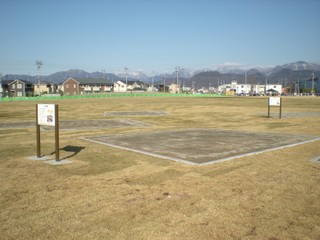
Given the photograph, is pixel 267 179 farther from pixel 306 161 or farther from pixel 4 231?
pixel 4 231

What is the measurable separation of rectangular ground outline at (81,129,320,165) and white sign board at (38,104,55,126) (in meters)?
2.72

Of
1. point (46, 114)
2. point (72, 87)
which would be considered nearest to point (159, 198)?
point (46, 114)

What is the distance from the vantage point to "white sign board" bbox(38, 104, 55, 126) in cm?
913

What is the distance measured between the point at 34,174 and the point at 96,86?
115562 millimetres

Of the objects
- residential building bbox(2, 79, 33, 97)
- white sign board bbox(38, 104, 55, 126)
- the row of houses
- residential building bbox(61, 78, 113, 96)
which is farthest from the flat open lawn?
residential building bbox(61, 78, 113, 96)

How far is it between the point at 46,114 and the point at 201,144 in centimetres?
566

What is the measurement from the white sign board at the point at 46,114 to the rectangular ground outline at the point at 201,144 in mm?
2717

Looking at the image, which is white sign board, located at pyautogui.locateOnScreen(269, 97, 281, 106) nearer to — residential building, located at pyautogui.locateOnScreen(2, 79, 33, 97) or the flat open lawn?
the flat open lawn

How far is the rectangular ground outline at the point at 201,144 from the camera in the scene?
951cm

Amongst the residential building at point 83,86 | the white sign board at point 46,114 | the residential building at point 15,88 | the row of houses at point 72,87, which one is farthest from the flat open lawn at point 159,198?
the residential building at point 83,86

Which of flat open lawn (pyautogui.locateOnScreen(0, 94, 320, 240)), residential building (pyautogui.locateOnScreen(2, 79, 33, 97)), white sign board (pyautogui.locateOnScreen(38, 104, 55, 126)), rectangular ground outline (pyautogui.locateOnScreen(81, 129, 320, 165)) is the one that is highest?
residential building (pyautogui.locateOnScreen(2, 79, 33, 97))

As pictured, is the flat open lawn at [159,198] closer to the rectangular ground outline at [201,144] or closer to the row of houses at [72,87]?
the rectangular ground outline at [201,144]

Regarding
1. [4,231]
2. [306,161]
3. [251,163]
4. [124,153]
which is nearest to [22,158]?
[124,153]

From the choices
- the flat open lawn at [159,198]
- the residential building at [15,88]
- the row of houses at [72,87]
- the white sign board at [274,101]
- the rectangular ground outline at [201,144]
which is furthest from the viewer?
the row of houses at [72,87]
